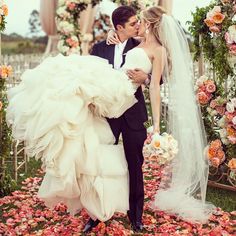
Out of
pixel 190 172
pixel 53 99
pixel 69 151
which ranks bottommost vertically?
pixel 190 172

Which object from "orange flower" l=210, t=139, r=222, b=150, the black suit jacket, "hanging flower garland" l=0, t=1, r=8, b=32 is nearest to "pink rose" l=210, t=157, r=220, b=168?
"orange flower" l=210, t=139, r=222, b=150

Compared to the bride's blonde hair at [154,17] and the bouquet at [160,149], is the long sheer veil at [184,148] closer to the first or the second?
the bride's blonde hair at [154,17]

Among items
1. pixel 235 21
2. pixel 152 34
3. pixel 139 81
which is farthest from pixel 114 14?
pixel 235 21

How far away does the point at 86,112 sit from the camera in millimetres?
3949

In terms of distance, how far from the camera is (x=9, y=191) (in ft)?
18.7

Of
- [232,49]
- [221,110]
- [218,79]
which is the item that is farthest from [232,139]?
[232,49]

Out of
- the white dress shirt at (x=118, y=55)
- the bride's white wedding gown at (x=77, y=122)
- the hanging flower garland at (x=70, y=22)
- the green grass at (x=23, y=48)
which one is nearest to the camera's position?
the bride's white wedding gown at (x=77, y=122)

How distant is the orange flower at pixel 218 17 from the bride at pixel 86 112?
647mm

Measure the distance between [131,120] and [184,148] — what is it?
0.89 metres

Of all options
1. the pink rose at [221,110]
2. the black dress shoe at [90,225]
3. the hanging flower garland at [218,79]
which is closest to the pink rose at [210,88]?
the hanging flower garland at [218,79]

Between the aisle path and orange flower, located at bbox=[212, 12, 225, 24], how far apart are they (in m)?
1.85

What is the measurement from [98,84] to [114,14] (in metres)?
0.81

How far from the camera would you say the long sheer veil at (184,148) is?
469 centimetres

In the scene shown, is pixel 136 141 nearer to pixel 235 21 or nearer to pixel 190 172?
pixel 190 172
